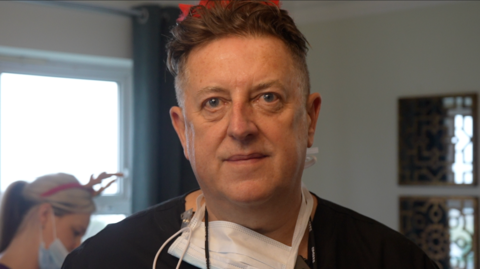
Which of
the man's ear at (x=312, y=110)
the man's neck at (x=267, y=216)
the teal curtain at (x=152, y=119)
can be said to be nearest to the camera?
the man's neck at (x=267, y=216)

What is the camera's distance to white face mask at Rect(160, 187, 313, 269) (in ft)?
3.90

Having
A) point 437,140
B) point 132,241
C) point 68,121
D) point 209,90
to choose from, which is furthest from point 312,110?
point 68,121

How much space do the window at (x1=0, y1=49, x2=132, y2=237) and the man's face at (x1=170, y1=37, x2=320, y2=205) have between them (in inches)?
70.3

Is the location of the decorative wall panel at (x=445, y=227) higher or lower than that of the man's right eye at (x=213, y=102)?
lower

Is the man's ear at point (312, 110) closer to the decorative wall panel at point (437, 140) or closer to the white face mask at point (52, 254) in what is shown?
the white face mask at point (52, 254)

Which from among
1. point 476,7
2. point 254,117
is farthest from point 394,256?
point 476,7

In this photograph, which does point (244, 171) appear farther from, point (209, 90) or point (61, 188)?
point (61, 188)

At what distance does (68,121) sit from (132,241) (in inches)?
76.4

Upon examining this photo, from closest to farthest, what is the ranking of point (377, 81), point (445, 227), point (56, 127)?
point (445, 227), point (56, 127), point (377, 81)

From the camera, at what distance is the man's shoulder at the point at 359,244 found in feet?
4.11

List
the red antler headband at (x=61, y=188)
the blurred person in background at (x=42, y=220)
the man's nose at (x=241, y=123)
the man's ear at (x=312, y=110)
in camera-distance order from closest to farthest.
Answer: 1. the man's nose at (x=241, y=123)
2. the man's ear at (x=312, y=110)
3. the blurred person in background at (x=42, y=220)
4. the red antler headband at (x=61, y=188)

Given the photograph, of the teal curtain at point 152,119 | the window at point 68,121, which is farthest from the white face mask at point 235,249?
the teal curtain at point 152,119

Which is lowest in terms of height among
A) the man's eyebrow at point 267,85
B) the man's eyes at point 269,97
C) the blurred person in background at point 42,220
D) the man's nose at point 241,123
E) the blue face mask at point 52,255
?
the blue face mask at point 52,255

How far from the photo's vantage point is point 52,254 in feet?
7.93
